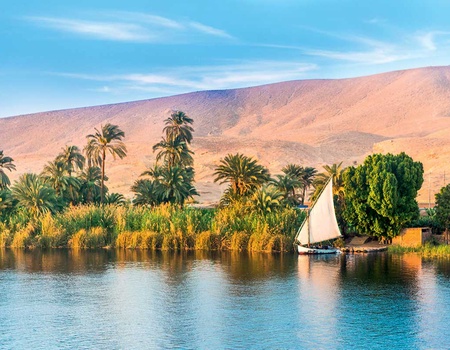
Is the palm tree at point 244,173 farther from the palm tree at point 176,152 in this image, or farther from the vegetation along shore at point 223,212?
the palm tree at point 176,152

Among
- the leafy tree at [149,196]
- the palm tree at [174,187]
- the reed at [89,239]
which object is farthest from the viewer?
the leafy tree at [149,196]

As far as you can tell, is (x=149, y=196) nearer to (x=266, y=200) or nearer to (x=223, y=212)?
(x=223, y=212)

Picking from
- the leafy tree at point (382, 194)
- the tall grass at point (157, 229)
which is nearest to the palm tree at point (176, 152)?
the tall grass at point (157, 229)

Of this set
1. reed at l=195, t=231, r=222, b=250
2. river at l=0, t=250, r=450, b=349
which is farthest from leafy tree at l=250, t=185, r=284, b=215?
river at l=0, t=250, r=450, b=349

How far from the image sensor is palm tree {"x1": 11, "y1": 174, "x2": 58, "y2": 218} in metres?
62.2

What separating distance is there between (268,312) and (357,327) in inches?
173

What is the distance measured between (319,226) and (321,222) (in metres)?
0.33

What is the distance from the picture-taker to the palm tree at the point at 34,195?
6225 centimetres

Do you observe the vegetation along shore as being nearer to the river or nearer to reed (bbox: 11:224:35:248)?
reed (bbox: 11:224:35:248)

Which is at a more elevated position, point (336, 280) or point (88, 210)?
point (88, 210)

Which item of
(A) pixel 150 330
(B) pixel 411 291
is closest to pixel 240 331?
(A) pixel 150 330

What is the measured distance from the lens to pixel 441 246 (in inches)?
2117

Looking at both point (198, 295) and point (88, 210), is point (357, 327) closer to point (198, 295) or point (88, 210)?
point (198, 295)

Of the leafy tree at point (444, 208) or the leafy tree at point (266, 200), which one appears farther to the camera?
the leafy tree at point (266, 200)
